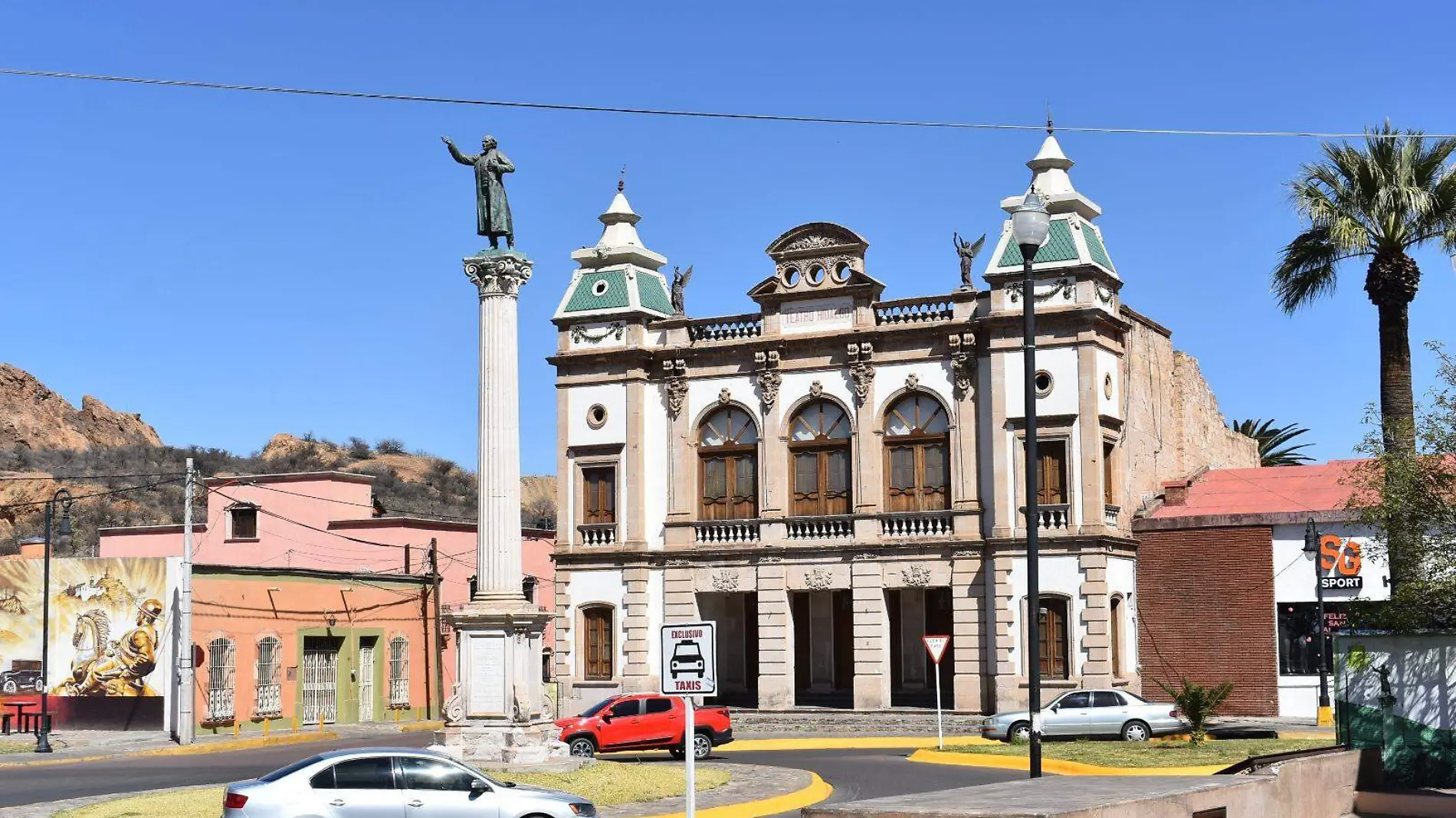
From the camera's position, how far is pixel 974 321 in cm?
4247

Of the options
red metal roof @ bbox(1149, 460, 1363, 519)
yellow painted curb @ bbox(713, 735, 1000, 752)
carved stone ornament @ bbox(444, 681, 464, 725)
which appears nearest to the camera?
carved stone ornament @ bbox(444, 681, 464, 725)

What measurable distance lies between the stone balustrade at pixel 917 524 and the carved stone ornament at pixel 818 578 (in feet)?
6.00

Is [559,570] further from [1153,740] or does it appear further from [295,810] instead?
[295,810]

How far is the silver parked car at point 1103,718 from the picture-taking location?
34.3 m

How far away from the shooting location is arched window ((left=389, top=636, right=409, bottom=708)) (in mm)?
51844

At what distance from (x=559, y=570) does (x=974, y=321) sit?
44.6 feet

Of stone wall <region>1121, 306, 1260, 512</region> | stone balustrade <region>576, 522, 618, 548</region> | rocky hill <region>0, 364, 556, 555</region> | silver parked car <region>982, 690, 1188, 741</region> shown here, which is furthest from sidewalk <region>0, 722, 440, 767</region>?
rocky hill <region>0, 364, 556, 555</region>

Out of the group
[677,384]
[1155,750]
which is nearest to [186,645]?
[677,384]

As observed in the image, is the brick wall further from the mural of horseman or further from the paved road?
the mural of horseman

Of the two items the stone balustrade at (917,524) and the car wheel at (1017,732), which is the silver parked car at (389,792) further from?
the stone balustrade at (917,524)

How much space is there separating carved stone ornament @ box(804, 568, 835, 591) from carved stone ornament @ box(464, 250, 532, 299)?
55.9ft

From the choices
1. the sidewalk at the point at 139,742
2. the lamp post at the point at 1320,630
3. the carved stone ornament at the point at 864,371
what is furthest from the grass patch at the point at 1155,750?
the sidewalk at the point at 139,742

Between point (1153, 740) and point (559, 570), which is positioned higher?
point (559, 570)

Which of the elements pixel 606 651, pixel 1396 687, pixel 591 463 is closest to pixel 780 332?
pixel 591 463
